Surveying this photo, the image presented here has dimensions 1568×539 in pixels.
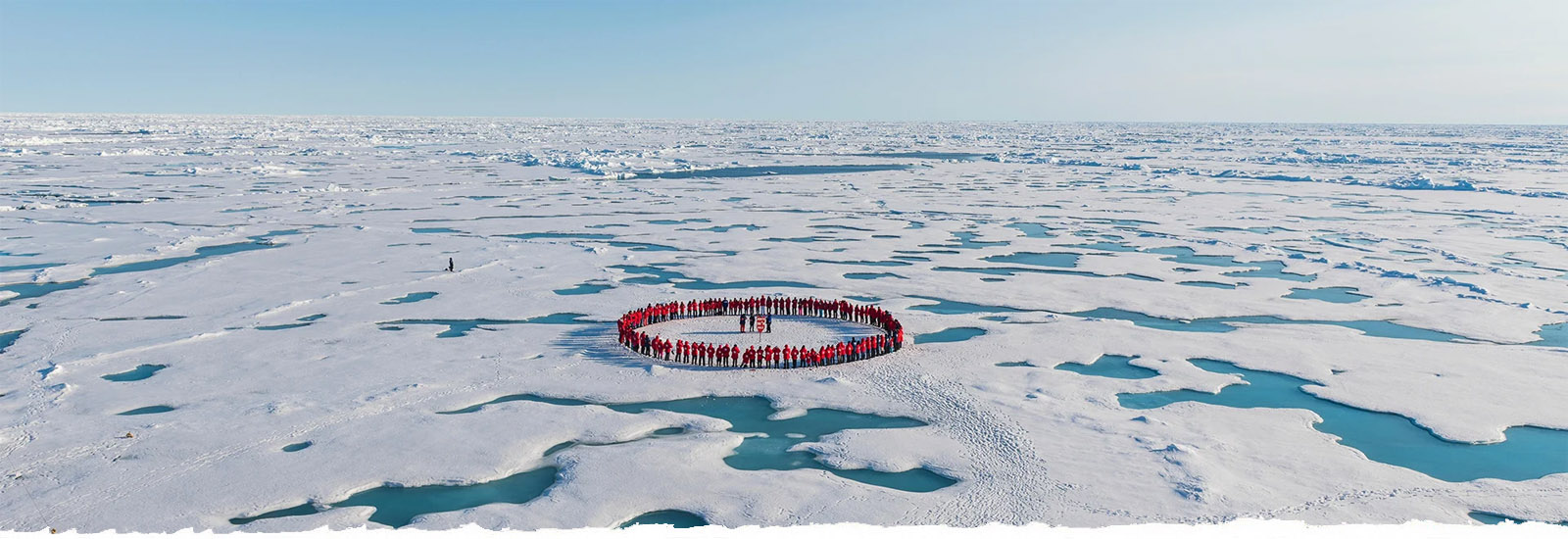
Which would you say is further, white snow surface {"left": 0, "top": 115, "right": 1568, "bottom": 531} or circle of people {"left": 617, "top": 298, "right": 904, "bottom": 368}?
circle of people {"left": 617, "top": 298, "right": 904, "bottom": 368}

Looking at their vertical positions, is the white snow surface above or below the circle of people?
below

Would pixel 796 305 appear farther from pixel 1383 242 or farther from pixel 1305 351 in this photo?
pixel 1383 242

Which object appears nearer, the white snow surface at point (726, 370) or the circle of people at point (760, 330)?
the white snow surface at point (726, 370)

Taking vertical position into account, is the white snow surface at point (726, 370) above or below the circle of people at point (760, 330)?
below

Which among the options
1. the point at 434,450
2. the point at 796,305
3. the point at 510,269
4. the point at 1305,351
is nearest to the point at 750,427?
the point at 434,450
